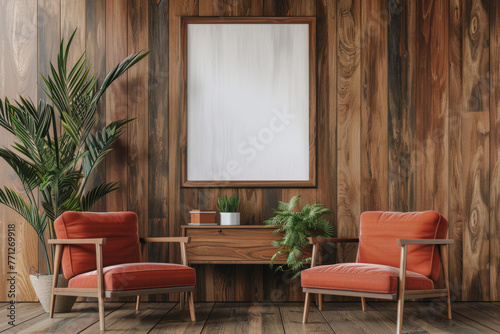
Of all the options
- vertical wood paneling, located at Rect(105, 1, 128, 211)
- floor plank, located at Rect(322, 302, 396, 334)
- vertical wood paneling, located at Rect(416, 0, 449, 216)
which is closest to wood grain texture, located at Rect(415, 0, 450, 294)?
vertical wood paneling, located at Rect(416, 0, 449, 216)

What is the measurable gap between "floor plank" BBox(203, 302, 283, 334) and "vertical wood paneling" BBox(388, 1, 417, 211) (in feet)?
4.78

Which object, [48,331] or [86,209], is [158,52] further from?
[48,331]

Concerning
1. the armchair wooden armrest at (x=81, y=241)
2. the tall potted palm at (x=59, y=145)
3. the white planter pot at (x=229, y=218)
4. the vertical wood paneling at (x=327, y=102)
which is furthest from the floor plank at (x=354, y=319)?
the tall potted palm at (x=59, y=145)

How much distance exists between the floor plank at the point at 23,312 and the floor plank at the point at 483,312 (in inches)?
128

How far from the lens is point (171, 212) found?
4789mm

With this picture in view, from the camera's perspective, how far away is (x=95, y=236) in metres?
3.97

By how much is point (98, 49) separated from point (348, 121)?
234 cm

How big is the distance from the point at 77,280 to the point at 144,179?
52.0 inches

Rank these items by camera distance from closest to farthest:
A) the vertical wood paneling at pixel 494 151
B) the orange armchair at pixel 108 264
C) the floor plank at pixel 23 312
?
the orange armchair at pixel 108 264 → the floor plank at pixel 23 312 → the vertical wood paneling at pixel 494 151

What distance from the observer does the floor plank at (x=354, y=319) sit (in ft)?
11.6

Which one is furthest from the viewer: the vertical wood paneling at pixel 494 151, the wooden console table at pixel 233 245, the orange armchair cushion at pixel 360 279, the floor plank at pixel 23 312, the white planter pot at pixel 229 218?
the vertical wood paneling at pixel 494 151

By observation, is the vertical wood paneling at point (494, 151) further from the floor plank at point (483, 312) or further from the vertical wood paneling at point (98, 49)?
the vertical wood paneling at point (98, 49)

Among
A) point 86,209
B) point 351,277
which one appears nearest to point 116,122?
point 86,209

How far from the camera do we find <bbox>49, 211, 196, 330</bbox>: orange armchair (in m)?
3.51
